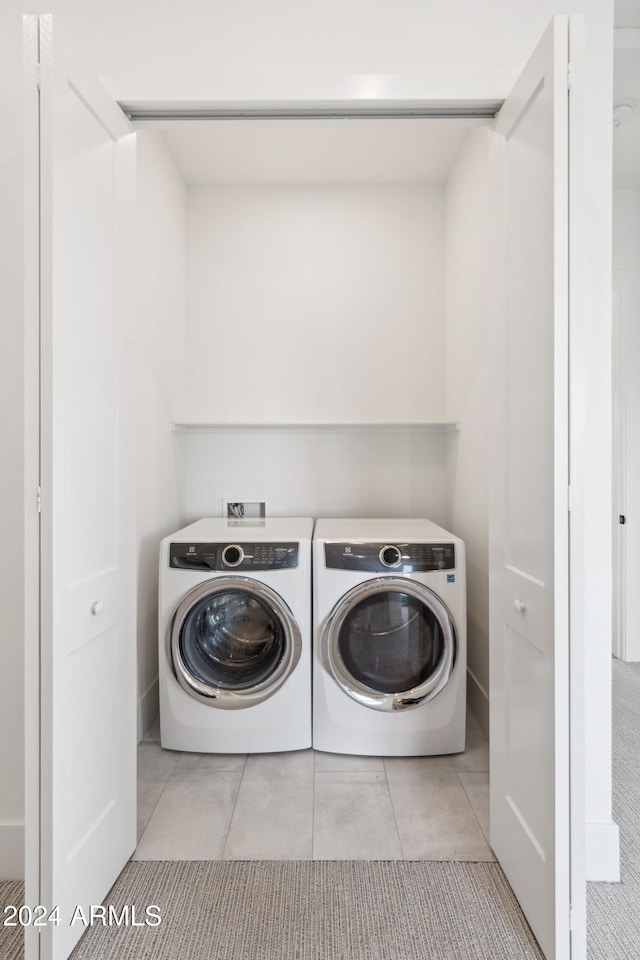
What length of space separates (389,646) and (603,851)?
0.92 metres

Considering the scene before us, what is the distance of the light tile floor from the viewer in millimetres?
1700

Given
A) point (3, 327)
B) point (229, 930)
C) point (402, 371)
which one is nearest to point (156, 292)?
point (3, 327)

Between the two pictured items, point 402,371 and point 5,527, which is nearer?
point 5,527

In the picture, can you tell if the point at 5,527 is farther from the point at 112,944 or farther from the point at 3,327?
the point at 112,944

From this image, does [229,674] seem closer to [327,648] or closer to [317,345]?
[327,648]

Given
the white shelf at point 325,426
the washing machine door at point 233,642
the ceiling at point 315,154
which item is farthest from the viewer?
the white shelf at point 325,426

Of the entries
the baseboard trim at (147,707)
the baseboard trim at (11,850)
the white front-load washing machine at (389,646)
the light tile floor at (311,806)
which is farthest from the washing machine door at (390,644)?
the baseboard trim at (11,850)

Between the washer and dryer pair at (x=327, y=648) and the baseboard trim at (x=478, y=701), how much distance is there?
0.76 ft

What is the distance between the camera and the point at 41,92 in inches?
45.6

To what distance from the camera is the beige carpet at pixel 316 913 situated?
1.34 meters

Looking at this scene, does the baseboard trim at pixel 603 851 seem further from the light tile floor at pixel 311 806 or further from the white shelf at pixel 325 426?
the white shelf at pixel 325 426

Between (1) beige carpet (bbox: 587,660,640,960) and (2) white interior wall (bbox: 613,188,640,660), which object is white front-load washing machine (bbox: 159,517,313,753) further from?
(2) white interior wall (bbox: 613,188,640,660)

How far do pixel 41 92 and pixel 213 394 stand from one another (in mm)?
1988

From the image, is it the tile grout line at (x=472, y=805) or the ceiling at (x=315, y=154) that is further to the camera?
the ceiling at (x=315, y=154)
